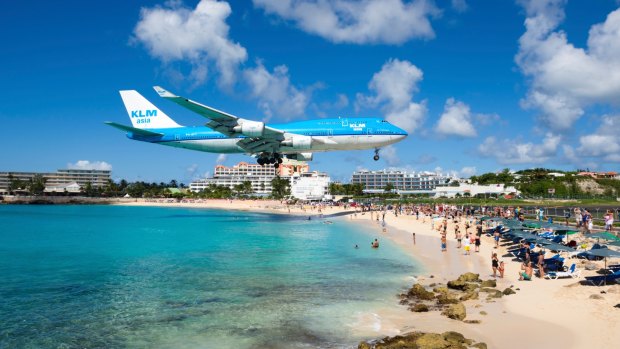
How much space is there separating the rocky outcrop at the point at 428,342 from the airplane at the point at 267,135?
85.5 feet

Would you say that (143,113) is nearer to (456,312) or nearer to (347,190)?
(456,312)

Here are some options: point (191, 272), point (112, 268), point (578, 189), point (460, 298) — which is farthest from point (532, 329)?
point (578, 189)

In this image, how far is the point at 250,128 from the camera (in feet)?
124

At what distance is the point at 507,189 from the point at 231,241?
Result: 10017cm

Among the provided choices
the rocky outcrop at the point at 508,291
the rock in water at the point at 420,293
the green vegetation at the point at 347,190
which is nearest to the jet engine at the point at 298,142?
the rock in water at the point at 420,293

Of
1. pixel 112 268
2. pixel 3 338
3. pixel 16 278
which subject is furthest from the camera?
pixel 112 268

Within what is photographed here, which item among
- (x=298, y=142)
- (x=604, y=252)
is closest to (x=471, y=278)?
(x=604, y=252)

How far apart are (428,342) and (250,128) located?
28.3 m

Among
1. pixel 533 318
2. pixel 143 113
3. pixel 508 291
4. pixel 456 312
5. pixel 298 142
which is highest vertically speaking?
pixel 143 113

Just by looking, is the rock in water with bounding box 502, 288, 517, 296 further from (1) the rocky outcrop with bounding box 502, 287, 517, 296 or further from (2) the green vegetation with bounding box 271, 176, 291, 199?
(2) the green vegetation with bounding box 271, 176, 291, 199

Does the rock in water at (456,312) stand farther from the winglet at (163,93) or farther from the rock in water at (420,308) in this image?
the winglet at (163,93)

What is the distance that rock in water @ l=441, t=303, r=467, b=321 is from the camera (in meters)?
15.0

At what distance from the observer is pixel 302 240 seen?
1791 inches

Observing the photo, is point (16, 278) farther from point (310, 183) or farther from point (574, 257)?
point (310, 183)
